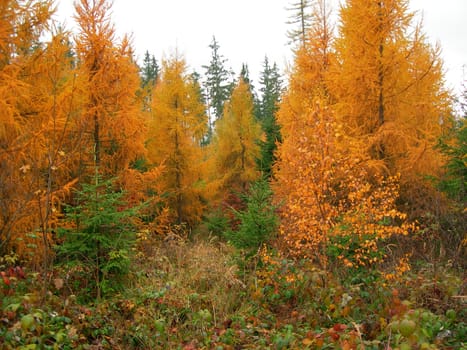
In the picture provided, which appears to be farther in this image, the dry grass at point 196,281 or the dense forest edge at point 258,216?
the dry grass at point 196,281

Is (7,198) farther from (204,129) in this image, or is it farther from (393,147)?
(204,129)

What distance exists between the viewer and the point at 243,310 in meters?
6.18

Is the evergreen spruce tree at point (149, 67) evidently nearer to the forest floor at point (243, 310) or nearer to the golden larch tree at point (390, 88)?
the golden larch tree at point (390, 88)

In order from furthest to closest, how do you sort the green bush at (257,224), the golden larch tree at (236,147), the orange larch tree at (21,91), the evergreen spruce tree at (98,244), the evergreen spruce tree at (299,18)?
the evergreen spruce tree at (299,18) < the golden larch tree at (236,147) < the green bush at (257,224) < the orange larch tree at (21,91) < the evergreen spruce tree at (98,244)

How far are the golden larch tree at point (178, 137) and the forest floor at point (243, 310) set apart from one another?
29.0 ft

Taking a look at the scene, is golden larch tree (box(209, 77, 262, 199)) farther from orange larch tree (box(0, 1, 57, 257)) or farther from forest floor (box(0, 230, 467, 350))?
orange larch tree (box(0, 1, 57, 257))

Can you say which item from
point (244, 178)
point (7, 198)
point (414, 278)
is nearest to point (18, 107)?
point (7, 198)

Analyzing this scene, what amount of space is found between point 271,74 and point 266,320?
41132 mm

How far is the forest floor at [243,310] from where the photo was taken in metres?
4.32

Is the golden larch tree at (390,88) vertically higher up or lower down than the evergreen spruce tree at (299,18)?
lower down

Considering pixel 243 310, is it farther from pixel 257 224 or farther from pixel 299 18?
pixel 299 18

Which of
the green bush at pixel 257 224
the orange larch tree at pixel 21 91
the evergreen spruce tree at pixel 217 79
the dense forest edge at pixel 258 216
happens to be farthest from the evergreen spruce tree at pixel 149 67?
the green bush at pixel 257 224

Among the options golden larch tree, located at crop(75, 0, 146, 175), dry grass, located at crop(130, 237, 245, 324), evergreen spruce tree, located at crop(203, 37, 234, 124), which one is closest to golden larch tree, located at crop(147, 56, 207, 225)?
golden larch tree, located at crop(75, 0, 146, 175)

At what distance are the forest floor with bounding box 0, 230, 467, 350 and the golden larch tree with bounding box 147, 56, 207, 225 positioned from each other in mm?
8850
